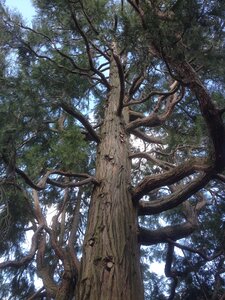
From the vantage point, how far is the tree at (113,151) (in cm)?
272

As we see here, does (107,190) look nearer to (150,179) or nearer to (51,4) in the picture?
(150,179)

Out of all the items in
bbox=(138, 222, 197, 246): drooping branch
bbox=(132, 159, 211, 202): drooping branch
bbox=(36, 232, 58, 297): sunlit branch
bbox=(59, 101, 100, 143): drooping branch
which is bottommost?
bbox=(36, 232, 58, 297): sunlit branch

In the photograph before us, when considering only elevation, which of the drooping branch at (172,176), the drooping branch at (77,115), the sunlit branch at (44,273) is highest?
the drooping branch at (77,115)

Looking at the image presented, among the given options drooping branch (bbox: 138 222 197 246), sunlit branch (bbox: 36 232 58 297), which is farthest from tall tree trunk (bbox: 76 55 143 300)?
sunlit branch (bbox: 36 232 58 297)

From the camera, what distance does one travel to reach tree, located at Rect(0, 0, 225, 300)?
8.93ft

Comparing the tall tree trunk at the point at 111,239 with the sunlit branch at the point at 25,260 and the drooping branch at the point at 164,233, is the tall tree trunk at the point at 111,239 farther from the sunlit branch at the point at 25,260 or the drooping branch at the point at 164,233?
the sunlit branch at the point at 25,260

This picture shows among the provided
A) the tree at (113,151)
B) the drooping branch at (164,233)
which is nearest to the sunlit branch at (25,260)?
the tree at (113,151)

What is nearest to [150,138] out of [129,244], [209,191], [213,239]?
[209,191]

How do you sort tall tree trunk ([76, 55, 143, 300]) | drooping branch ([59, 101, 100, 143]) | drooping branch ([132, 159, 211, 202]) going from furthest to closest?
drooping branch ([59, 101, 100, 143]), drooping branch ([132, 159, 211, 202]), tall tree trunk ([76, 55, 143, 300])

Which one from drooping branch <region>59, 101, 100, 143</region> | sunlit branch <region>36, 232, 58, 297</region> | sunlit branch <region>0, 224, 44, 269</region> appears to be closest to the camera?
sunlit branch <region>36, 232, 58, 297</region>

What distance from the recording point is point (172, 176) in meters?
3.00

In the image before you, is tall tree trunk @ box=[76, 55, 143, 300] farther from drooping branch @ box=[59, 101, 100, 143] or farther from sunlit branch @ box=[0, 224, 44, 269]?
sunlit branch @ box=[0, 224, 44, 269]

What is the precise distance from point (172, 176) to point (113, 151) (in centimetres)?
99

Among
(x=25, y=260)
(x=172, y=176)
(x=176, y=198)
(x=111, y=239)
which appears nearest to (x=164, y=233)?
(x=176, y=198)
